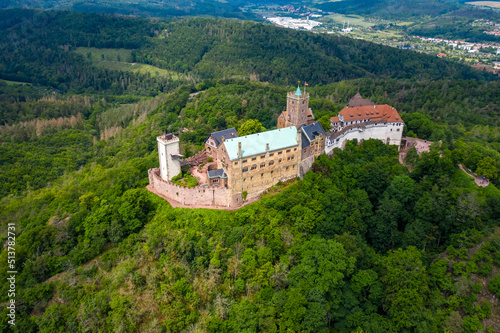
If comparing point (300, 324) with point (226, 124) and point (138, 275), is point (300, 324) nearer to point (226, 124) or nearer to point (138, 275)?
point (138, 275)

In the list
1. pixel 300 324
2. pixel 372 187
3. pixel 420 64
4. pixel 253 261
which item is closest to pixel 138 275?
pixel 253 261

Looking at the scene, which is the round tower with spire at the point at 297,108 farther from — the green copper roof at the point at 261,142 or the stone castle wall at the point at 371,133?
the green copper roof at the point at 261,142

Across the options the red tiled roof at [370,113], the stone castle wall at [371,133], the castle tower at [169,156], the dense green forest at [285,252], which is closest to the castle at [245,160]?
the castle tower at [169,156]

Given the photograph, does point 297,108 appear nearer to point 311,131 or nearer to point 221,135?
point 311,131

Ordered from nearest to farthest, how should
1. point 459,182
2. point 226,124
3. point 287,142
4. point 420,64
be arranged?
point 287,142
point 459,182
point 226,124
point 420,64

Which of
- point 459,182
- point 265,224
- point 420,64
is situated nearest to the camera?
point 265,224

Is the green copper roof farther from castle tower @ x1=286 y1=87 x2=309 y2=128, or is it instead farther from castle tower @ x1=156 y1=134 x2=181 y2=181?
castle tower @ x1=156 y1=134 x2=181 y2=181

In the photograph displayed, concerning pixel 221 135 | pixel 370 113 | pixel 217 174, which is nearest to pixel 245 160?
pixel 217 174

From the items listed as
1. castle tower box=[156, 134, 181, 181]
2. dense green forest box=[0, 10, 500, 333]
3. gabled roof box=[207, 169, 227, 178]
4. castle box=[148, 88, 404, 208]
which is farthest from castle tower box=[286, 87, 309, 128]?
castle tower box=[156, 134, 181, 181]
